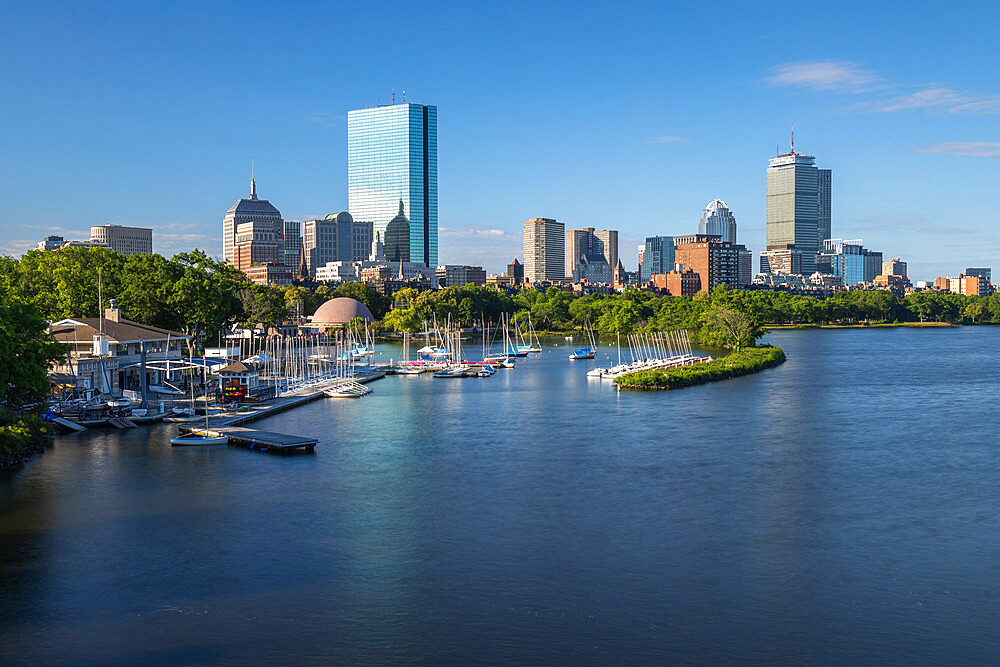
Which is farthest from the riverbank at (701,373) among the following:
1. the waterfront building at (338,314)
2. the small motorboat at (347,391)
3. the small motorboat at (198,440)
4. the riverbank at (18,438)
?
the waterfront building at (338,314)

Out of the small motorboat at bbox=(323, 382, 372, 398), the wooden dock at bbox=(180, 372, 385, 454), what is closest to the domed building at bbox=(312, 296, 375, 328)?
the small motorboat at bbox=(323, 382, 372, 398)

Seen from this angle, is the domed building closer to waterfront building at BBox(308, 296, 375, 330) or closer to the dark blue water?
waterfront building at BBox(308, 296, 375, 330)

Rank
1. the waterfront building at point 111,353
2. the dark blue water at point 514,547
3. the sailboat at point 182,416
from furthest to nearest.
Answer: the waterfront building at point 111,353, the sailboat at point 182,416, the dark blue water at point 514,547

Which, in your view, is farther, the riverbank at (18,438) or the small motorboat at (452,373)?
the small motorboat at (452,373)

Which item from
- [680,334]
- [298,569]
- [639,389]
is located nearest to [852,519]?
[298,569]

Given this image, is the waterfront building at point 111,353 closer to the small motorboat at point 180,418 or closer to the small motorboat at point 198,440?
the small motorboat at point 180,418

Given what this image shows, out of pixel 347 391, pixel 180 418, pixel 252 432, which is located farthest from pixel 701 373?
pixel 180 418

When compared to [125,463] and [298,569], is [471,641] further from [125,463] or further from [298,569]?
[125,463]
